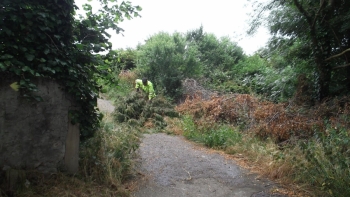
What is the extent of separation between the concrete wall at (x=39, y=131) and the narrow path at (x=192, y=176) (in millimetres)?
1359

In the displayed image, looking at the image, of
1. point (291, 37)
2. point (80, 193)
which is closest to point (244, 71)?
point (291, 37)

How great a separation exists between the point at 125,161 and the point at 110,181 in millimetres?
630

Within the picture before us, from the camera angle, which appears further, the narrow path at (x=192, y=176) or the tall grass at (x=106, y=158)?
the narrow path at (x=192, y=176)

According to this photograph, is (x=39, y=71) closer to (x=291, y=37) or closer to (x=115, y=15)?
(x=115, y=15)

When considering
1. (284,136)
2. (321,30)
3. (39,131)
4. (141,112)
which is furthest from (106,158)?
(321,30)

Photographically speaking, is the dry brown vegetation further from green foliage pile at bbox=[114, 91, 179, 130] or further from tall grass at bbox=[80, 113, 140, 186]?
tall grass at bbox=[80, 113, 140, 186]

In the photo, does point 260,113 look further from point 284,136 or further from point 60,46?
point 60,46

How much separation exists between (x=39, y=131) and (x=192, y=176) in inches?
114

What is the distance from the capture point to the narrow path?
434 centimetres

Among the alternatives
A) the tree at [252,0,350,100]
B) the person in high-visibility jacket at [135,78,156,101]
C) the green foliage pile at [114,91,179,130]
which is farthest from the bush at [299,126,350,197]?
the person in high-visibility jacket at [135,78,156,101]

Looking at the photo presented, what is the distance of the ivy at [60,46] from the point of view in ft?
10.2

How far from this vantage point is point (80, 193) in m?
3.52

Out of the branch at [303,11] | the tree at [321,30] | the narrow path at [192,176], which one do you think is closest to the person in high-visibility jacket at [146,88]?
the narrow path at [192,176]

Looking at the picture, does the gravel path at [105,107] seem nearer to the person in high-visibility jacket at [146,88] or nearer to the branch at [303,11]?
the person in high-visibility jacket at [146,88]
